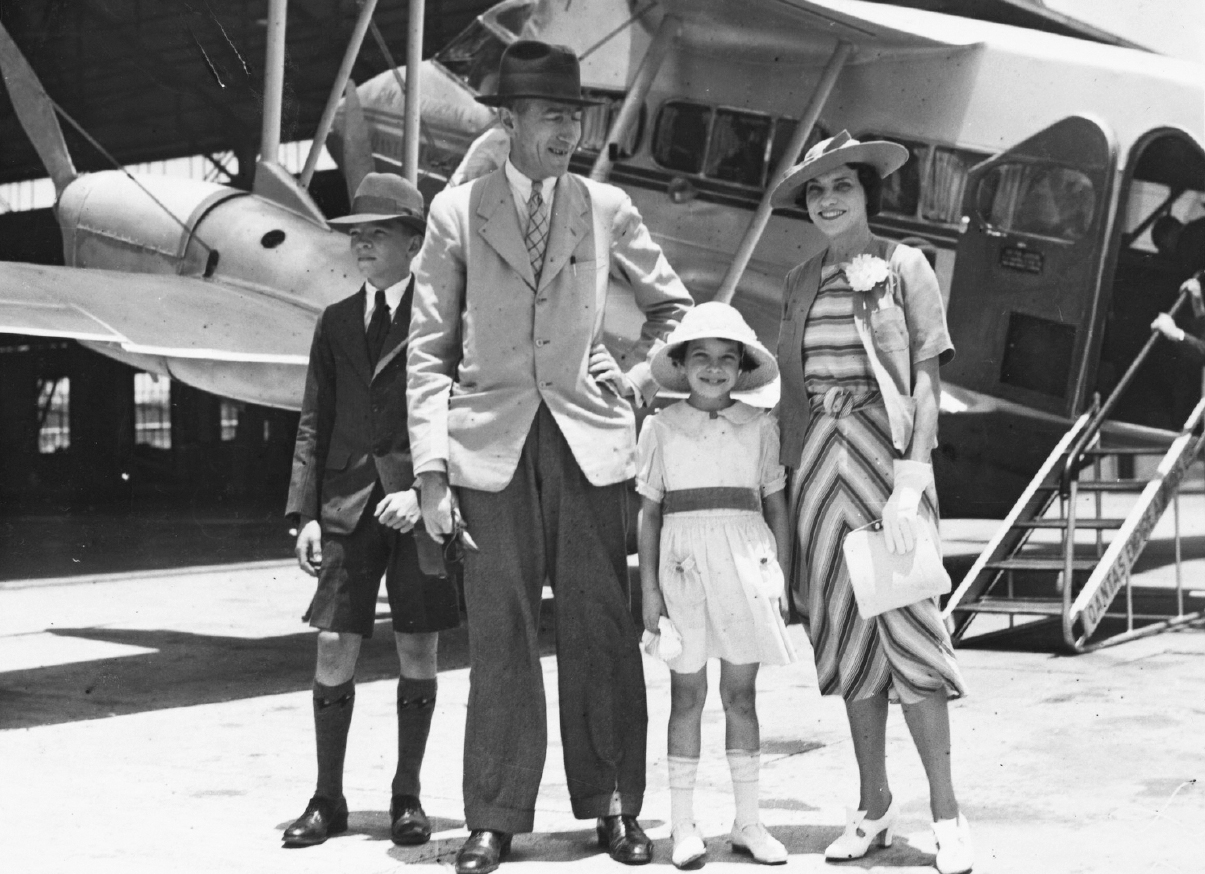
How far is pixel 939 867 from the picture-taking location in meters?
3.94

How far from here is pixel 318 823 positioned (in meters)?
4.46

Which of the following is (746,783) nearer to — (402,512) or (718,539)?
(718,539)

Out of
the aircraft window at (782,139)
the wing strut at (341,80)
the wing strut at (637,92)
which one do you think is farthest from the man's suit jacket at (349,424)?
the wing strut at (341,80)

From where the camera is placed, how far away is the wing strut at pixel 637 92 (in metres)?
10.2

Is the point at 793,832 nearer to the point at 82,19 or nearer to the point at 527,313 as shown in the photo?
the point at 527,313

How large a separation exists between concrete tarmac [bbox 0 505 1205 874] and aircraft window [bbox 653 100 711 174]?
3.49 metres

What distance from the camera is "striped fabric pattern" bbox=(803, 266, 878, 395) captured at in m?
4.37

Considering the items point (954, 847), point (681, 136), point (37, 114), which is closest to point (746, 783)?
point (954, 847)

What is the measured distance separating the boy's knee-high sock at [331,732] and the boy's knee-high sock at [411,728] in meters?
0.17

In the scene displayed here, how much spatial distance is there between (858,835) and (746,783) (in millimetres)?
343

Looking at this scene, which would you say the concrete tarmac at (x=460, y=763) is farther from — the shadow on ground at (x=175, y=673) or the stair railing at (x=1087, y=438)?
the stair railing at (x=1087, y=438)

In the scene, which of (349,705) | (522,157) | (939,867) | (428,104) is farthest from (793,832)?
(428,104)

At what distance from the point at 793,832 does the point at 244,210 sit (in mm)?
7757

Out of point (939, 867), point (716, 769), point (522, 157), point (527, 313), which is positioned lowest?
point (716, 769)
